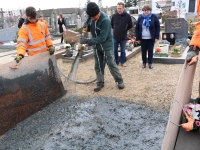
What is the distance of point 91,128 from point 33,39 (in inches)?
72.7

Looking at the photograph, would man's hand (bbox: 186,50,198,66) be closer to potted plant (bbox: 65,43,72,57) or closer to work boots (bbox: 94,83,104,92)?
work boots (bbox: 94,83,104,92)

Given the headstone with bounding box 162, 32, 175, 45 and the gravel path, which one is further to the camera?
the headstone with bounding box 162, 32, 175, 45

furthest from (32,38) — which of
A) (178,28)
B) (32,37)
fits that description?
A: (178,28)

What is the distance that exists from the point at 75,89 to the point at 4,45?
27.7ft

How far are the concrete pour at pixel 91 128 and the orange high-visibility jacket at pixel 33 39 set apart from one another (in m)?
1.05

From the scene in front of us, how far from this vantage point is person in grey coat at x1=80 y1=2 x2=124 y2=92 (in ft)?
12.4

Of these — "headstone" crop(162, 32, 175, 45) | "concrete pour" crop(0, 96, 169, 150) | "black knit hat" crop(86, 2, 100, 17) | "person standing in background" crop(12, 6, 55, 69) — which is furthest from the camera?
"headstone" crop(162, 32, 175, 45)

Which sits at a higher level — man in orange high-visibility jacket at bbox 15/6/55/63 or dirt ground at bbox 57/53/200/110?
man in orange high-visibility jacket at bbox 15/6/55/63

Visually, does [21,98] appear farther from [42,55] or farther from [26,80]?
[42,55]

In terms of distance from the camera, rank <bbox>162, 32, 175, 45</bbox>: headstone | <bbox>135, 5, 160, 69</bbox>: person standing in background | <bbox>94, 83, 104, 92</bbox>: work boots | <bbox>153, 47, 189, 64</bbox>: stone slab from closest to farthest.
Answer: <bbox>94, 83, 104, 92</bbox>: work boots → <bbox>135, 5, 160, 69</bbox>: person standing in background → <bbox>153, 47, 189, 64</bbox>: stone slab → <bbox>162, 32, 175, 45</bbox>: headstone

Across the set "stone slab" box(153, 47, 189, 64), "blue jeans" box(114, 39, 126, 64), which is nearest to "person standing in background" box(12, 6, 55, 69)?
"blue jeans" box(114, 39, 126, 64)

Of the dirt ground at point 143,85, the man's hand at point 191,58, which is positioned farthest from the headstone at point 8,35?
the man's hand at point 191,58

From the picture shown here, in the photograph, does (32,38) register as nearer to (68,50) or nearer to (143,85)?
(143,85)

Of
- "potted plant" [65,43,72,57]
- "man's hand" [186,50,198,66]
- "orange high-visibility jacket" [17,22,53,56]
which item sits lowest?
"potted plant" [65,43,72,57]
